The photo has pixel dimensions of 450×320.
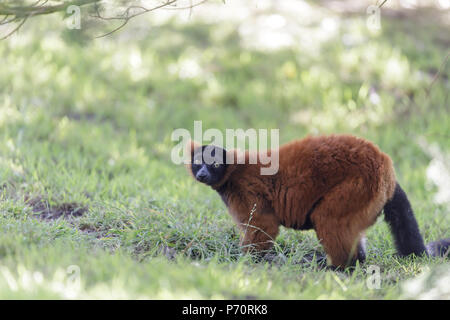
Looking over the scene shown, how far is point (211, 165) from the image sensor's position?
4.46m

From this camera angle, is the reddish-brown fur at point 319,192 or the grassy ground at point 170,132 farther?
the reddish-brown fur at point 319,192

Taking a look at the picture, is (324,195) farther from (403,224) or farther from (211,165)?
(211,165)

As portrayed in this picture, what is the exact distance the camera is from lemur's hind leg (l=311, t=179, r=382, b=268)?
3930 mm

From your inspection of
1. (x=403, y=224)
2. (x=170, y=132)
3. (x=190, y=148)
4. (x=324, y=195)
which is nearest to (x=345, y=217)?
(x=324, y=195)

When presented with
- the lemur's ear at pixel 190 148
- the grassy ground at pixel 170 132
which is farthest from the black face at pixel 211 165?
the grassy ground at pixel 170 132

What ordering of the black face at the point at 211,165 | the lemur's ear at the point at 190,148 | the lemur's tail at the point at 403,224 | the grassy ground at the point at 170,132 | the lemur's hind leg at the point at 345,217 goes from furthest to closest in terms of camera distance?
the lemur's ear at the point at 190,148 → the black face at the point at 211,165 → the lemur's tail at the point at 403,224 → the lemur's hind leg at the point at 345,217 → the grassy ground at the point at 170,132

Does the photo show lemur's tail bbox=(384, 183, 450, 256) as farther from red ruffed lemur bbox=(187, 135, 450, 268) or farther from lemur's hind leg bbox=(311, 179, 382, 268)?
lemur's hind leg bbox=(311, 179, 382, 268)

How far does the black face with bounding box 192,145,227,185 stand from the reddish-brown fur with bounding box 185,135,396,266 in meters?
0.08

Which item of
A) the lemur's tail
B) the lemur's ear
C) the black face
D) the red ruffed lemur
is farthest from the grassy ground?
the lemur's ear

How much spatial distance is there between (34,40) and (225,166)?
5727mm

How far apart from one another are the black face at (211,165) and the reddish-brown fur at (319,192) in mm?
76

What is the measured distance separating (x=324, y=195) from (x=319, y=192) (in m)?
0.05

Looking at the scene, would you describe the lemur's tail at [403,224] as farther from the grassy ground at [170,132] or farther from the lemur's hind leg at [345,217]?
the lemur's hind leg at [345,217]

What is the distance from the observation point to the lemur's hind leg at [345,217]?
155 inches
